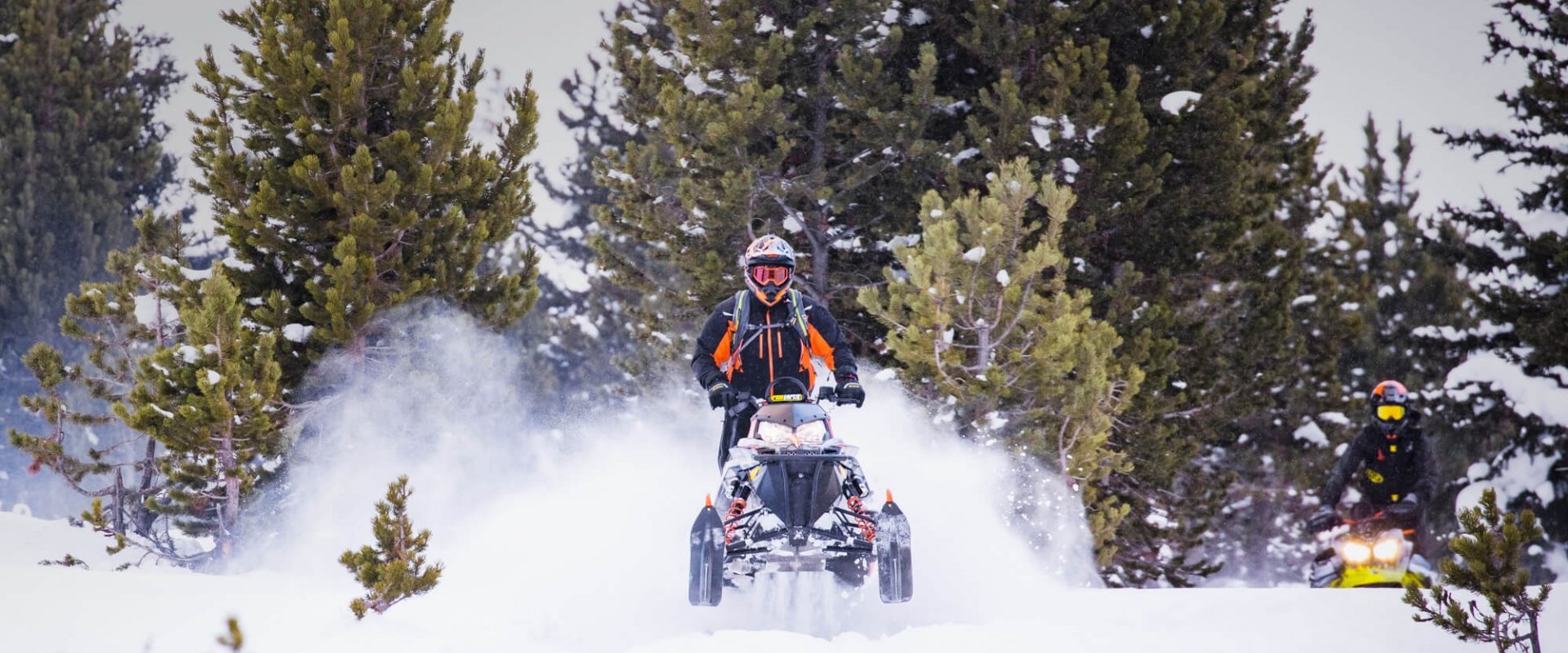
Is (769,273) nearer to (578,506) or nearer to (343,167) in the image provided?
(578,506)

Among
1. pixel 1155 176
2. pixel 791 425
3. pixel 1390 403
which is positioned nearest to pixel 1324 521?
pixel 1390 403

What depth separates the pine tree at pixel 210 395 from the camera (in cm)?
1095

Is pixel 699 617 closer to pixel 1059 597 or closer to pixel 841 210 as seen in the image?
pixel 1059 597

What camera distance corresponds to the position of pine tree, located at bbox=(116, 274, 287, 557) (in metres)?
11.0

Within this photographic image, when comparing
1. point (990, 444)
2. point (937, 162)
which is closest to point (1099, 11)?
point (937, 162)

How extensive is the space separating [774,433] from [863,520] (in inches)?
31.6

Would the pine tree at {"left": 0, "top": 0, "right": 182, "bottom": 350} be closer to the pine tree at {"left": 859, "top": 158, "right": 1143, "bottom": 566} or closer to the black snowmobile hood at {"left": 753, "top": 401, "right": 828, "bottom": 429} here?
the pine tree at {"left": 859, "top": 158, "right": 1143, "bottom": 566}

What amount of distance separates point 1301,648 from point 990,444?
→ 6.24m

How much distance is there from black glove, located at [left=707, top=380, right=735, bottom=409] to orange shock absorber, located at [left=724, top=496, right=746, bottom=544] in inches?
27.0

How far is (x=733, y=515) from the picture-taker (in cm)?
802

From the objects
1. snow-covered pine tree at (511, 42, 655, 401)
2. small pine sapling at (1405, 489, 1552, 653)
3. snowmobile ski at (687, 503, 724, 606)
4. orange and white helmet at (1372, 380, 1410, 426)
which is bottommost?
small pine sapling at (1405, 489, 1552, 653)

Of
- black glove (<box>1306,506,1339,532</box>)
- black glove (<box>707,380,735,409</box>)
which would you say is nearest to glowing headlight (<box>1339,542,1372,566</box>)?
black glove (<box>1306,506,1339,532</box>)

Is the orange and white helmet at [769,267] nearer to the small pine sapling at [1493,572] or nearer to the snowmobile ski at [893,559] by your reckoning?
the snowmobile ski at [893,559]

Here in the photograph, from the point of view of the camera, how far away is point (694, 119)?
1667cm
